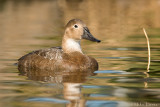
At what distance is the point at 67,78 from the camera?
919 cm

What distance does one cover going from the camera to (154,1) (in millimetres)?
32656

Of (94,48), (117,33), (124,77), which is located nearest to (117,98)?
(124,77)

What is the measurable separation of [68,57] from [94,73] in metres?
0.92

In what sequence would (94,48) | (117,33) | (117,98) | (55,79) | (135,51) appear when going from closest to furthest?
(117,98) → (55,79) → (135,51) → (94,48) → (117,33)

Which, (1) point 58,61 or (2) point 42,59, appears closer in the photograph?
(1) point 58,61

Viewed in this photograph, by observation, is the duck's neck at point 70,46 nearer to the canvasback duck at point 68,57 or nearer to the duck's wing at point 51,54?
the canvasback duck at point 68,57

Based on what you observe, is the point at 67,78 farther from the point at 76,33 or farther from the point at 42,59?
the point at 76,33

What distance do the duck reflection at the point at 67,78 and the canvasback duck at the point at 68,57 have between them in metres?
0.17

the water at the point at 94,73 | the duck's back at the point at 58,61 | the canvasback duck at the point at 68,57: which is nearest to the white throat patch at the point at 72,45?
the canvasback duck at the point at 68,57

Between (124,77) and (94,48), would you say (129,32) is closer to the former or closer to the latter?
(94,48)

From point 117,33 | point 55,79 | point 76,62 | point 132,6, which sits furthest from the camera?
point 132,6

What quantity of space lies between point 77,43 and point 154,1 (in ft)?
74.1

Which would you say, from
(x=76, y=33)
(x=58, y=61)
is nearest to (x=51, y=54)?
(x=58, y=61)

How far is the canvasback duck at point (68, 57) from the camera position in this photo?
403 inches
